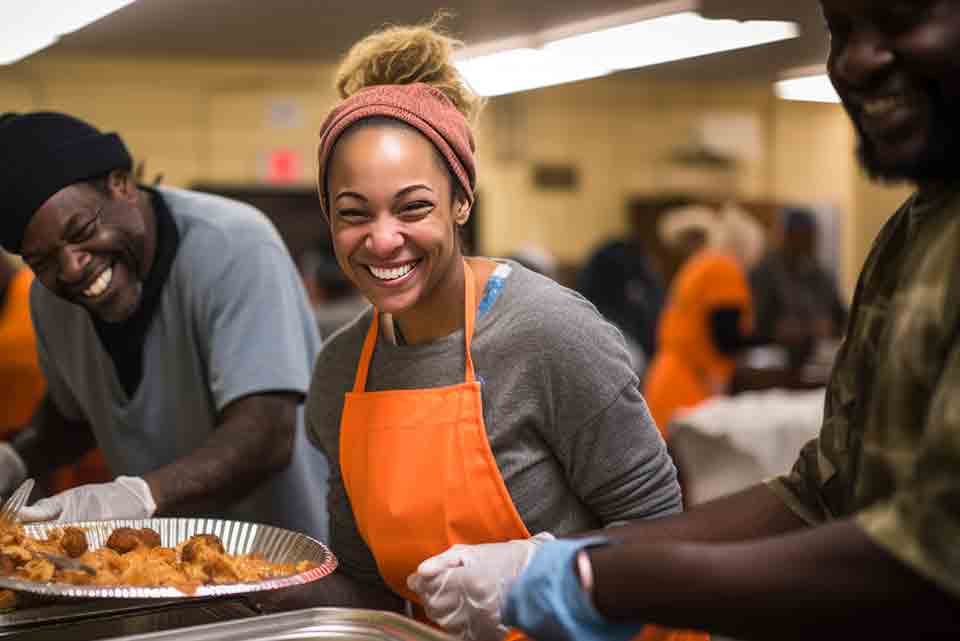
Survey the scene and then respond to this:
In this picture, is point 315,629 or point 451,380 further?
point 451,380

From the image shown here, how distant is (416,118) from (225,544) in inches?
25.3

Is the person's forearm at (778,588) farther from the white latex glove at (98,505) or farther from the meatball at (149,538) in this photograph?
the white latex glove at (98,505)

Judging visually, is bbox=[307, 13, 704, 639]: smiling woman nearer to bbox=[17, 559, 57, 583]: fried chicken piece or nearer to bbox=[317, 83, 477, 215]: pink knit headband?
bbox=[317, 83, 477, 215]: pink knit headband

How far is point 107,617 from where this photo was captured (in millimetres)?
1314

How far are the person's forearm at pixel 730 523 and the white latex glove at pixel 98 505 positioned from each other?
0.73m

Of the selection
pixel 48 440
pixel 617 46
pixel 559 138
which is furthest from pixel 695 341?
pixel 559 138

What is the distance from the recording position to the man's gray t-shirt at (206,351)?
176cm

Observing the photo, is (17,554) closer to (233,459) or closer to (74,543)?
(74,543)

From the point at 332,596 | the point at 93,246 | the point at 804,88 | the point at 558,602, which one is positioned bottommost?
the point at 332,596

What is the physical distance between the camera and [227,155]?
668 centimetres

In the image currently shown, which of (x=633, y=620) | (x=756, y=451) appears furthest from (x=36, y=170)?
(x=756, y=451)

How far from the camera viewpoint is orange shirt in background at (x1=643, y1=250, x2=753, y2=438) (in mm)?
4398

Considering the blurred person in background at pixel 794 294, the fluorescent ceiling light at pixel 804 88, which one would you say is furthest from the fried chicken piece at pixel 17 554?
the blurred person in background at pixel 794 294

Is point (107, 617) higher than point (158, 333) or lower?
lower
